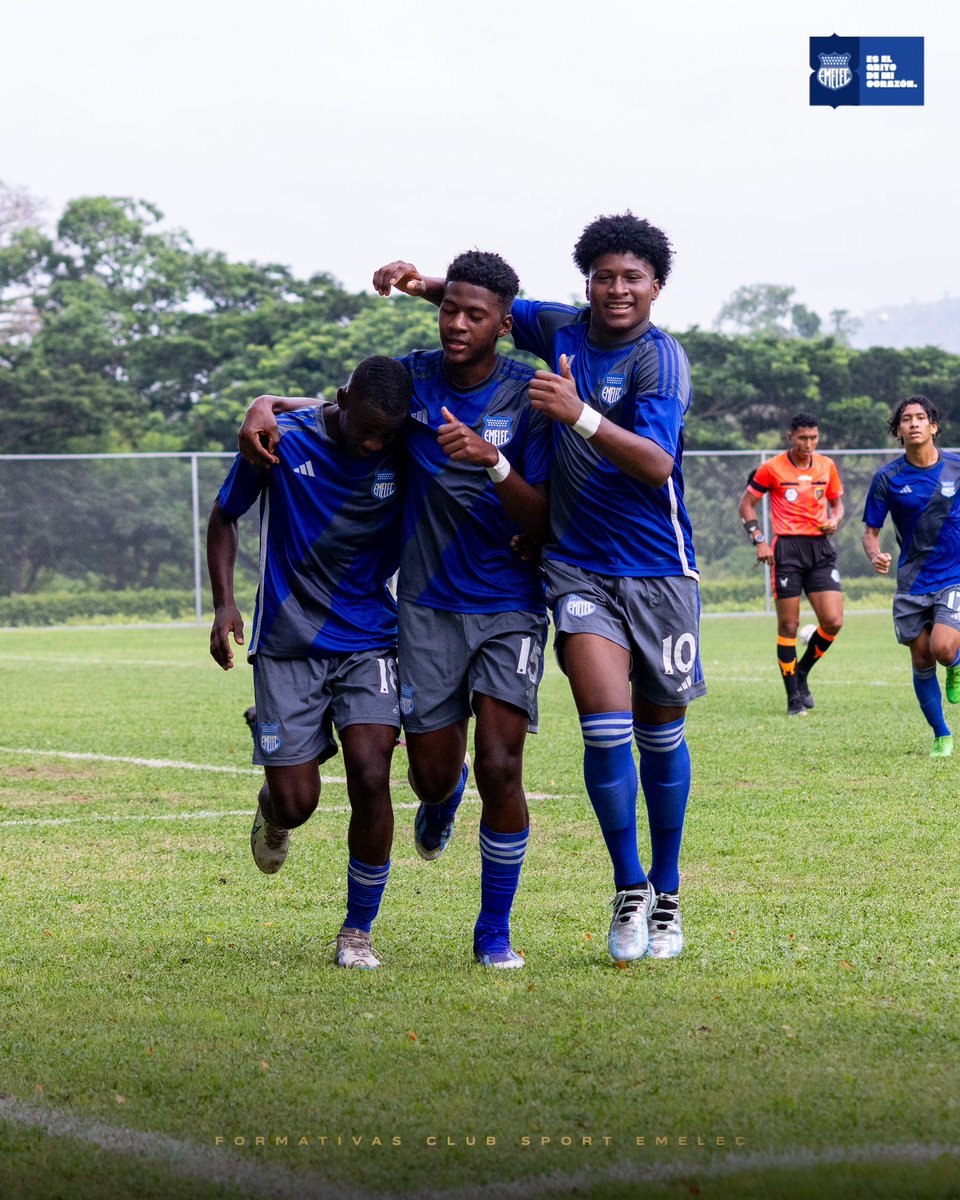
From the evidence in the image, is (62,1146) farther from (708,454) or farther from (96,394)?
(96,394)

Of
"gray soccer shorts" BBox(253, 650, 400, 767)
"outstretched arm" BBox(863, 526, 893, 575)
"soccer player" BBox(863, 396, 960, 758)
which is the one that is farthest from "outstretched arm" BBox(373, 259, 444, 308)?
"outstretched arm" BBox(863, 526, 893, 575)

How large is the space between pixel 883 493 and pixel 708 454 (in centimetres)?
1684

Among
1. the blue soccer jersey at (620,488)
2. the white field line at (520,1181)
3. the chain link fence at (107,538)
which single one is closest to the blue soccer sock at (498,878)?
the blue soccer jersey at (620,488)

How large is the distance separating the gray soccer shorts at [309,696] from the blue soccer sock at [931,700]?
5409 millimetres

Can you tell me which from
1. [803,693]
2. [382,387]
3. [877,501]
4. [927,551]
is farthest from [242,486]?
[803,693]

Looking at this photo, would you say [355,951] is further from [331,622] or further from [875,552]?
[875,552]

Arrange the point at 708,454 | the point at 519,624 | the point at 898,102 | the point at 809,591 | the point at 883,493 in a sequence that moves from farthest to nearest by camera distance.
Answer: the point at 708,454
the point at 898,102
the point at 809,591
the point at 883,493
the point at 519,624

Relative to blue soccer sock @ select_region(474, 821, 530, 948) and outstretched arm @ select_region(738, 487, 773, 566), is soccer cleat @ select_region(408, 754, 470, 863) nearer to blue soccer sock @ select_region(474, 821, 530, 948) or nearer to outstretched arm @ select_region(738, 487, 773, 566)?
blue soccer sock @ select_region(474, 821, 530, 948)

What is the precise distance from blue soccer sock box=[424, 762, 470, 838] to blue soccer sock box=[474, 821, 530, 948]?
1.25 ft

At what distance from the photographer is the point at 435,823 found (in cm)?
571

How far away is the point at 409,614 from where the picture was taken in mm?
5176

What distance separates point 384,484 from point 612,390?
770 millimetres

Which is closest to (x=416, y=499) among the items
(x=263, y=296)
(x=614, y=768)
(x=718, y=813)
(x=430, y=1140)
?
(x=614, y=768)

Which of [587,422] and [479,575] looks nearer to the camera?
[587,422]
